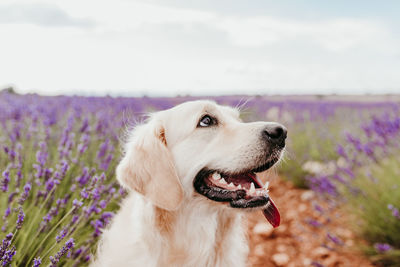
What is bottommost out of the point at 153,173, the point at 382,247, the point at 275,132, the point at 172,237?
the point at 382,247

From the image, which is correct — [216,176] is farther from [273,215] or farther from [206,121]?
[273,215]

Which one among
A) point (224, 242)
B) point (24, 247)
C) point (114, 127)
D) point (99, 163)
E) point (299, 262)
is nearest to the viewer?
point (24, 247)

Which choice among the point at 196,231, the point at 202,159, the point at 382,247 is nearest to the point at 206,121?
the point at 202,159

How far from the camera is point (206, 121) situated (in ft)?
7.75

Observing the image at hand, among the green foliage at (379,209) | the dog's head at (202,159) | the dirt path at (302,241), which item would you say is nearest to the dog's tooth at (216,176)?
the dog's head at (202,159)

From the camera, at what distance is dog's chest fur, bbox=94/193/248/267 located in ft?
7.09

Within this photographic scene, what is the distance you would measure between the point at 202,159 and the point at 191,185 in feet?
0.53

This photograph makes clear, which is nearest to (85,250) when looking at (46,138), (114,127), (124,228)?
(124,228)

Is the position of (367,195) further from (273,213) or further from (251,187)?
(251,187)

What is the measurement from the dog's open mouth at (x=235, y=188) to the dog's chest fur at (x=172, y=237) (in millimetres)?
105

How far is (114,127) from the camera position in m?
4.43

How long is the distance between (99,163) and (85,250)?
0.91 meters

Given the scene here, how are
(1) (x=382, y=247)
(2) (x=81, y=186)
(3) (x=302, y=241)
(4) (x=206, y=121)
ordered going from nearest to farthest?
(4) (x=206, y=121) → (2) (x=81, y=186) → (1) (x=382, y=247) → (3) (x=302, y=241)

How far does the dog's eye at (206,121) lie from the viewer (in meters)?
2.34
